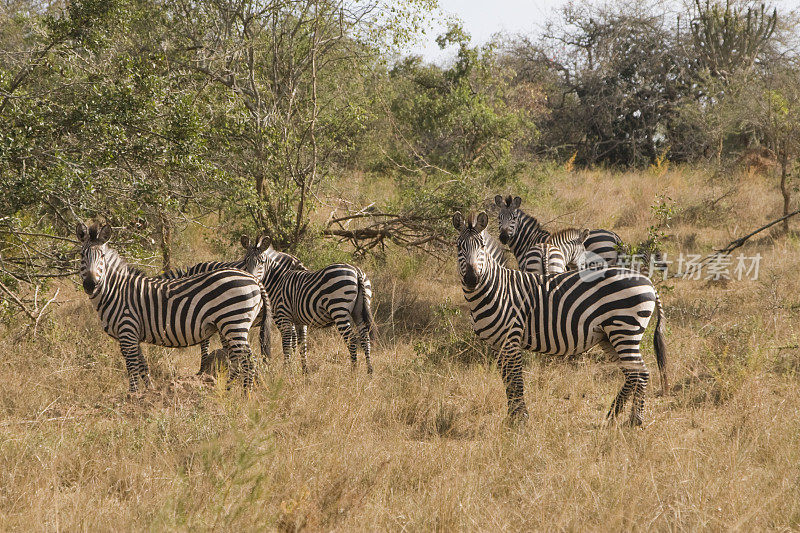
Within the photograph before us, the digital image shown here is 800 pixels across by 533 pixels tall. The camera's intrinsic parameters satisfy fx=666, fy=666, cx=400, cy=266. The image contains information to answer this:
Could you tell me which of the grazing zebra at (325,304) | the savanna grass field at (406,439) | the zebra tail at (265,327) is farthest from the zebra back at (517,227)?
the zebra tail at (265,327)

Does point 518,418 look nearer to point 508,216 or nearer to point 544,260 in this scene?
point 544,260

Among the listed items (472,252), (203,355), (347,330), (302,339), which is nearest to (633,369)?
(472,252)

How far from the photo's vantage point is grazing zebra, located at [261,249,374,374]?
7520mm

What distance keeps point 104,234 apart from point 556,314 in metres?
4.12

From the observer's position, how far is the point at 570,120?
22.5 metres

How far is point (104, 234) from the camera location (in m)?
6.11

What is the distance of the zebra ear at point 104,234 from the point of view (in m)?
6.08

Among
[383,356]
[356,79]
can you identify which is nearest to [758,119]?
[356,79]

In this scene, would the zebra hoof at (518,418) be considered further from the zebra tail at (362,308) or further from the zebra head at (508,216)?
the zebra head at (508,216)

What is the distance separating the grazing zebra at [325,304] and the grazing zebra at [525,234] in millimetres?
2784

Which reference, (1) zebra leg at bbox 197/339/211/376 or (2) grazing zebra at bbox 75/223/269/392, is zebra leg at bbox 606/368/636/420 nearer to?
(2) grazing zebra at bbox 75/223/269/392

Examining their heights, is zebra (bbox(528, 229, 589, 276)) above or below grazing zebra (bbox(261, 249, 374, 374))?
above

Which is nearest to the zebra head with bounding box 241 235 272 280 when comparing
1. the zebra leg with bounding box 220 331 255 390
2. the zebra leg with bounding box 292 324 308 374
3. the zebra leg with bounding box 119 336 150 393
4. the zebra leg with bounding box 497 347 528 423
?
the zebra leg with bounding box 292 324 308 374

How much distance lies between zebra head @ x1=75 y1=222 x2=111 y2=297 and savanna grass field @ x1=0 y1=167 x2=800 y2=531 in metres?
1.06
